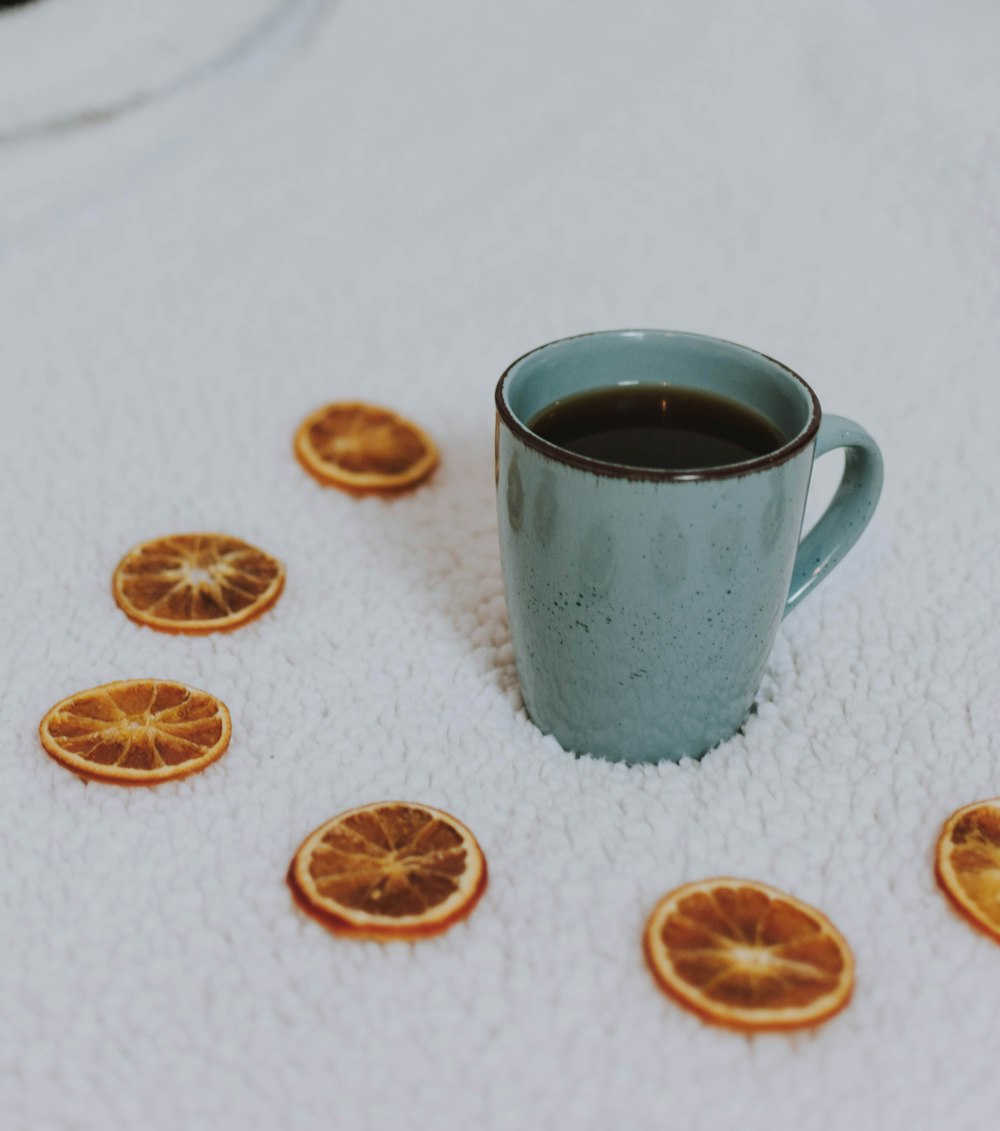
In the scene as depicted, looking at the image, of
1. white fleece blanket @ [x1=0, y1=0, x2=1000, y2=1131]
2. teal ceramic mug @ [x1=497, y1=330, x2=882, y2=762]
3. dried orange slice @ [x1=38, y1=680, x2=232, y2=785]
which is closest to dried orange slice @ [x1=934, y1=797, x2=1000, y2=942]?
white fleece blanket @ [x1=0, y1=0, x2=1000, y2=1131]

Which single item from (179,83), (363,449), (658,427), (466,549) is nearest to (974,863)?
(658,427)

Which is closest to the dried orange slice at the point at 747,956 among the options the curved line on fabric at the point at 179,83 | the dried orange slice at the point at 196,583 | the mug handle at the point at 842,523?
the mug handle at the point at 842,523

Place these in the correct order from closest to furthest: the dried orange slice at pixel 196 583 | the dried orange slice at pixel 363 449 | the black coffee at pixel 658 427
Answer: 1. the black coffee at pixel 658 427
2. the dried orange slice at pixel 196 583
3. the dried orange slice at pixel 363 449

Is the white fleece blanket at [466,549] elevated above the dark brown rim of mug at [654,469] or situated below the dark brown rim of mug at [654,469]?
below

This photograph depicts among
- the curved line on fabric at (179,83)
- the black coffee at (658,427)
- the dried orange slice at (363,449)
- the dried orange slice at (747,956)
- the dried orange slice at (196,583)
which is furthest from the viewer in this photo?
the curved line on fabric at (179,83)

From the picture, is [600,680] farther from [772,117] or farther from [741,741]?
[772,117]

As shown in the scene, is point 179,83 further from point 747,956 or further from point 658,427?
point 747,956

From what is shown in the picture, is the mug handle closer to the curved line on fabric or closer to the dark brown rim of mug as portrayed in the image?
the dark brown rim of mug

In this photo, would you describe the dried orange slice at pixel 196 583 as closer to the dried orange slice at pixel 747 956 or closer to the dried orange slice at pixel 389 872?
the dried orange slice at pixel 389 872
